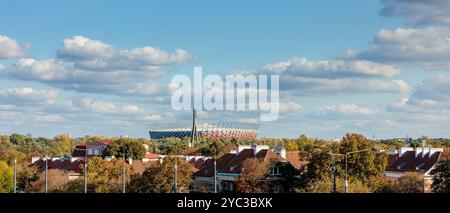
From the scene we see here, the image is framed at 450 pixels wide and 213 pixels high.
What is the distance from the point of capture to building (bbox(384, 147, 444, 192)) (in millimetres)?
90875

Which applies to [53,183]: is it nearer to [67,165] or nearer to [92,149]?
[67,165]

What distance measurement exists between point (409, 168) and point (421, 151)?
4250 mm

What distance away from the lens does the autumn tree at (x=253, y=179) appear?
75250 millimetres

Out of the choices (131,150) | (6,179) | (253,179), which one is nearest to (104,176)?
(6,179)

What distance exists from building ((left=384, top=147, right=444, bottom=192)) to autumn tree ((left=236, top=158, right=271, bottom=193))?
22.0m

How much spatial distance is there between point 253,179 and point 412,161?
28.0 metres

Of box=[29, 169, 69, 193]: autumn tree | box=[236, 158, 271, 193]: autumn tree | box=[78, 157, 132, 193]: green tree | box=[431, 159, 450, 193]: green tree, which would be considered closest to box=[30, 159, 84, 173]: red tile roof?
box=[78, 157, 132, 193]: green tree

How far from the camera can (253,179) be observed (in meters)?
76.6

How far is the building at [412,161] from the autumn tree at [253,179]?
72.2 feet

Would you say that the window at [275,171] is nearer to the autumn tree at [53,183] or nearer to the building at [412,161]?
the building at [412,161]

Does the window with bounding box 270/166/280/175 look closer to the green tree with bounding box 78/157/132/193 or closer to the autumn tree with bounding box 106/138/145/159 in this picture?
the green tree with bounding box 78/157/132/193
